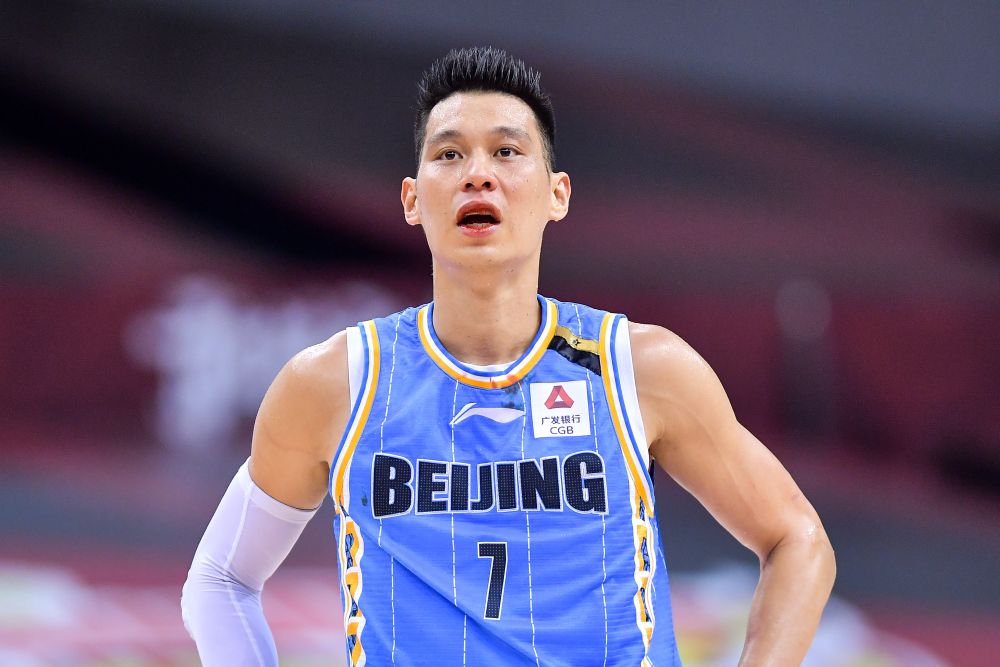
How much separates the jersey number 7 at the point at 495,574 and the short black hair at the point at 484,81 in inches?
29.8

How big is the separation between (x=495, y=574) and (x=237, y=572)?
1.84 ft

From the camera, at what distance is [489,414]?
6.77 ft

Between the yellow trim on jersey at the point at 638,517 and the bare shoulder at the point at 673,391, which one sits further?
the bare shoulder at the point at 673,391

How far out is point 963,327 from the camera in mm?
5039

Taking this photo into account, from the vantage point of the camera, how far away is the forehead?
2.17m

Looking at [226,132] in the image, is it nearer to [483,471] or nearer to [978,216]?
[978,216]

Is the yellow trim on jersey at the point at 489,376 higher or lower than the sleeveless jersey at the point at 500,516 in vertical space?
higher

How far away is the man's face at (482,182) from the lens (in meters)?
2.10

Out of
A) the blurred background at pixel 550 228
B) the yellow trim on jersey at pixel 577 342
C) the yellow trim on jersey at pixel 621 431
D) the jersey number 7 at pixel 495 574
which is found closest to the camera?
the jersey number 7 at pixel 495 574

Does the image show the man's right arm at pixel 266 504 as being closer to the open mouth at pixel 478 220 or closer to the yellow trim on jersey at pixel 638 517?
the open mouth at pixel 478 220

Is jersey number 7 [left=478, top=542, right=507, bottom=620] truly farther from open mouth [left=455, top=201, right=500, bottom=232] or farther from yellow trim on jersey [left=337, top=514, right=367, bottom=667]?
open mouth [left=455, top=201, right=500, bottom=232]

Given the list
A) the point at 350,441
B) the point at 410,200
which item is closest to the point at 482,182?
Result: the point at 410,200

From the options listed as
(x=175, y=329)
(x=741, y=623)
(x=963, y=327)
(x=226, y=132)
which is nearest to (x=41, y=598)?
(x=175, y=329)

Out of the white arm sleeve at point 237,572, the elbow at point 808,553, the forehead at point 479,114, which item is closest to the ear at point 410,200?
the forehead at point 479,114
